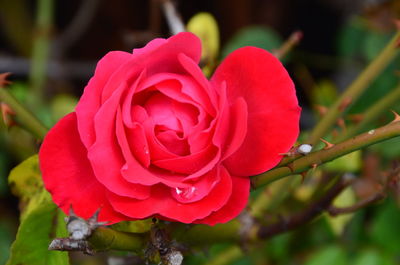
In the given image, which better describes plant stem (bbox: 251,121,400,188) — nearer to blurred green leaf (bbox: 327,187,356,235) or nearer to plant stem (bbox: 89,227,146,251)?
plant stem (bbox: 89,227,146,251)

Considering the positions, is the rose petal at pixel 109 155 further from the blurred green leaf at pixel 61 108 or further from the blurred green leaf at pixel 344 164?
the blurred green leaf at pixel 61 108

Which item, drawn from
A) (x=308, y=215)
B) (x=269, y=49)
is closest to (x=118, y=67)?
(x=308, y=215)

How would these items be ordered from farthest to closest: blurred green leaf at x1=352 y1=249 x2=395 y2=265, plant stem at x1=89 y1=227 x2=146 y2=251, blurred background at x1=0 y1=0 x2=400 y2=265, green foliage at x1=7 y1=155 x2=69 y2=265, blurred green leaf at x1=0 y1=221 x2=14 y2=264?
1. blurred green leaf at x1=0 y1=221 x2=14 y2=264
2. blurred background at x1=0 y1=0 x2=400 y2=265
3. blurred green leaf at x1=352 y1=249 x2=395 y2=265
4. green foliage at x1=7 y1=155 x2=69 y2=265
5. plant stem at x1=89 y1=227 x2=146 y2=251

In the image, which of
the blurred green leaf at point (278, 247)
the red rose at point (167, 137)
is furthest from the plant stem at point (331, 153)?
the blurred green leaf at point (278, 247)

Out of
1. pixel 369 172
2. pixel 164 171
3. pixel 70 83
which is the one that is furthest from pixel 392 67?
pixel 70 83

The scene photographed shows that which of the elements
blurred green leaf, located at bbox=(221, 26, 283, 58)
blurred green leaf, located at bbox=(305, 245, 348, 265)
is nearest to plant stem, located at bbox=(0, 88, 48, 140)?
blurred green leaf, located at bbox=(305, 245, 348, 265)

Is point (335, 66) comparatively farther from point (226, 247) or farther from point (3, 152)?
point (3, 152)

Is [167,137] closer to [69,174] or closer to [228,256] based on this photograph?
[69,174]
